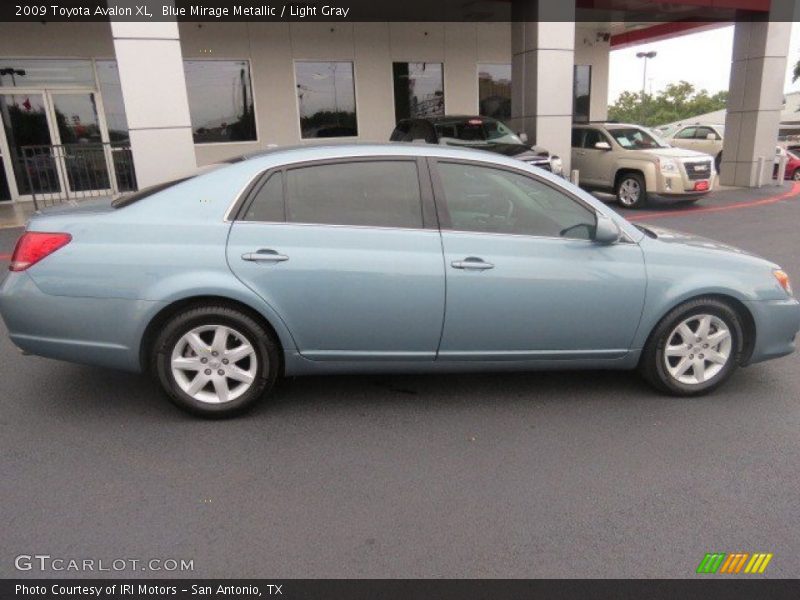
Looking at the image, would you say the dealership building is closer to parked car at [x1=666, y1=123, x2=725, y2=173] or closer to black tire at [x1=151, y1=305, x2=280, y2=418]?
parked car at [x1=666, y1=123, x2=725, y2=173]

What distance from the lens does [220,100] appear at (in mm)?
14430

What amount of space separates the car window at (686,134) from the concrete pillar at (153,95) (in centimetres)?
1690

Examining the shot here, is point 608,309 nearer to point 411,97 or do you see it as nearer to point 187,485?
point 187,485

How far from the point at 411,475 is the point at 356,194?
1.62m

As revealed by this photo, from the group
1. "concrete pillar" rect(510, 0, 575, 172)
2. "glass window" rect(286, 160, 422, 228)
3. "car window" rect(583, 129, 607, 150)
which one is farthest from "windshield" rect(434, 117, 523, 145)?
"glass window" rect(286, 160, 422, 228)

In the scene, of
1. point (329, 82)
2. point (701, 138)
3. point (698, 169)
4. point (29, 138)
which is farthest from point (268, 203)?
point (701, 138)

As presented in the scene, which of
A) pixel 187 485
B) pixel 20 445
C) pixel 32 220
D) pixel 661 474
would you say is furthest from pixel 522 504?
pixel 32 220

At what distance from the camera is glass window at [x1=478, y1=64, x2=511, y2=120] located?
56.0 ft

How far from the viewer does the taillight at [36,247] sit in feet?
11.0

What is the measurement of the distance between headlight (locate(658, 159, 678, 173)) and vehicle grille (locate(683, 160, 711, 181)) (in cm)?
21

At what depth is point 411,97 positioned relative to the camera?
1636 centimetres

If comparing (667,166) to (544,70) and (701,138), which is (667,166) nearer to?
(544,70)

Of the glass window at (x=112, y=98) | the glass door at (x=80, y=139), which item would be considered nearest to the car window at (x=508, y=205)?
the glass door at (x=80, y=139)

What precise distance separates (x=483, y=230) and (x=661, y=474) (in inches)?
64.0
